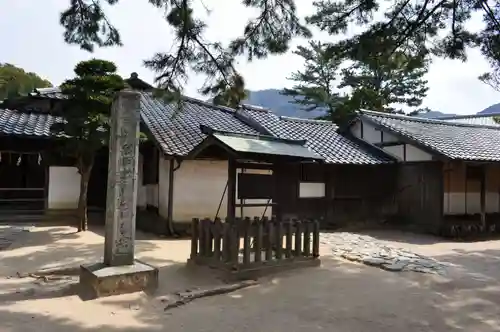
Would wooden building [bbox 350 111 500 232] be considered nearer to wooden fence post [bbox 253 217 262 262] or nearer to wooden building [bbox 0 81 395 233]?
wooden building [bbox 0 81 395 233]

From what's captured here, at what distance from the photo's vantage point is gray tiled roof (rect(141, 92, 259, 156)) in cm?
1277

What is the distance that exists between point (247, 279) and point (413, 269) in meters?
3.43

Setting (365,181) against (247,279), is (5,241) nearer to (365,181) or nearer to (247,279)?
(247,279)

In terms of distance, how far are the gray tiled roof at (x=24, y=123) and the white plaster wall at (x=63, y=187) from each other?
1287 millimetres

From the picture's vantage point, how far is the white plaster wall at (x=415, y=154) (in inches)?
614

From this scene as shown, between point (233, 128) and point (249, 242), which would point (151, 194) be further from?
point (249, 242)

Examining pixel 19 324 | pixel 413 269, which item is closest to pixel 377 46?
pixel 413 269

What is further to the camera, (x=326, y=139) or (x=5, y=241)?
(x=326, y=139)

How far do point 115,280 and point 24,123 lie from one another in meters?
10.3

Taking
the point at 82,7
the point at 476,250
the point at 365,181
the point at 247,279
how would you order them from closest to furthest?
the point at 247,279 → the point at 82,7 → the point at 476,250 → the point at 365,181

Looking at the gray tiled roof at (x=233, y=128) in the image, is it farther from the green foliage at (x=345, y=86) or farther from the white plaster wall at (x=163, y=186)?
the green foliage at (x=345, y=86)

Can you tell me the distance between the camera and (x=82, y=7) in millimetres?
8320

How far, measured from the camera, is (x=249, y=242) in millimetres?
7676

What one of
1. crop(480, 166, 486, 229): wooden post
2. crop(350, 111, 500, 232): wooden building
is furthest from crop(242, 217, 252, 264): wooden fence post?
crop(480, 166, 486, 229): wooden post
